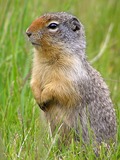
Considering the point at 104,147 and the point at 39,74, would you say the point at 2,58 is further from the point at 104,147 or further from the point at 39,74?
the point at 104,147

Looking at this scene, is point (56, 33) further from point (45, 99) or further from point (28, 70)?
point (28, 70)

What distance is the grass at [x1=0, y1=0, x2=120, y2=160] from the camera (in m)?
5.14

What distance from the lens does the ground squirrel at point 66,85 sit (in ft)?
18.7

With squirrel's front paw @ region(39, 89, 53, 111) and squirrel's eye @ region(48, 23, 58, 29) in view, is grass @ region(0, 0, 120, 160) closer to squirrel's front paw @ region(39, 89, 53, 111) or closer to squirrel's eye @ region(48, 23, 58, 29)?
squirrel's front paw @ region(39, 89, 53, 111)

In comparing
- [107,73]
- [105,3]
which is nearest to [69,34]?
[107,73]

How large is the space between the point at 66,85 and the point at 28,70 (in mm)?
1367

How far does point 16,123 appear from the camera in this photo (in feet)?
18.9

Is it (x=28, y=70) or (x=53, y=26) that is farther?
(x=28, y=70)

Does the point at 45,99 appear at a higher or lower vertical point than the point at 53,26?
lower

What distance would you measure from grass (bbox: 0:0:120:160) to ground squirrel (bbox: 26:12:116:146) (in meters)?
0.17

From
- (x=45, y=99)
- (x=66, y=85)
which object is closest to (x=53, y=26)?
(x=66, y=85)

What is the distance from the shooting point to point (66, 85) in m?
5.70

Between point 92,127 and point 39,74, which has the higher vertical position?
point 39,74

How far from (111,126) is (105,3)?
4.19 m
